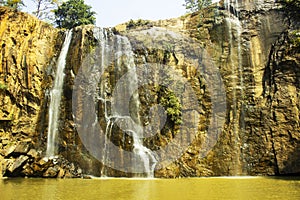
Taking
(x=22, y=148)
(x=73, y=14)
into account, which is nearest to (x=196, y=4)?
(x=73, y=14)

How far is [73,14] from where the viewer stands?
30.3 meters

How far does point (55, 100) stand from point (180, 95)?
7.41 meters

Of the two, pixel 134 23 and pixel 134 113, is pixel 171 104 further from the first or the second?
pixel 134 23

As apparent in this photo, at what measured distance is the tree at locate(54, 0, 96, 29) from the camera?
3000cm

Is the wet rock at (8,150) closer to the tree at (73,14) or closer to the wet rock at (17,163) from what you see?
the wet rock at (17,163)

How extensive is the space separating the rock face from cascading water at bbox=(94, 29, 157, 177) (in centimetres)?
9

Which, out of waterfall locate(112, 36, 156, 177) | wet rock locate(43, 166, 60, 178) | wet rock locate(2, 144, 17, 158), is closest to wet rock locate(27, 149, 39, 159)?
wet rock locate(2, 144, 17, 158)

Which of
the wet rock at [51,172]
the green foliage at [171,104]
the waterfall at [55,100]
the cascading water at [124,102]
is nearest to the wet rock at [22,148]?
the waterfall at [55,100]

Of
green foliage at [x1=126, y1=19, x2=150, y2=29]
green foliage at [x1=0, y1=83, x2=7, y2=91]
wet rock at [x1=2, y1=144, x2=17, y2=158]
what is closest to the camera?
wet rock at [x1=2, y1=144, x2=17, y2=158]

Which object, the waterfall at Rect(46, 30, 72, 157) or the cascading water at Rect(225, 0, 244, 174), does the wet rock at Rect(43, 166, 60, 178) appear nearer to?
the waterfall at Rect(46, 30, 72, 157)

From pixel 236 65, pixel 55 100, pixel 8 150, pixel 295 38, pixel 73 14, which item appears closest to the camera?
pixel 295 38

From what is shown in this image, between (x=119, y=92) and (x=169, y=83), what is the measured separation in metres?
2.92

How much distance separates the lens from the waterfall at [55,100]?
17.4 meters

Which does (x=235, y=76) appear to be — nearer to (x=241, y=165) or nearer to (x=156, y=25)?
(x=241, y=165)
